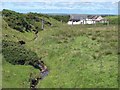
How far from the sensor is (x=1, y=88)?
94.0 feet

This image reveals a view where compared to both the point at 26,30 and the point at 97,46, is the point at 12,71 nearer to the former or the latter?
the point at 97,46

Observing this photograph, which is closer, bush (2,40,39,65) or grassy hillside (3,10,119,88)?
grassy hillside (3,10,119,88)

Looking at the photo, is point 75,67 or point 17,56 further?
point 17,56

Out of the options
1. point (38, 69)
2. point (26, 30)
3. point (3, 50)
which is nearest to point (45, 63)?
point (38, 69)

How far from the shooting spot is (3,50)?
133ft

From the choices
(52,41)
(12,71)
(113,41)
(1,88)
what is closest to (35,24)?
(52,41)

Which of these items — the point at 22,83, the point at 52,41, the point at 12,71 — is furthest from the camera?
the point at 52,41

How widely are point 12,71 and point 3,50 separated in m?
7.17

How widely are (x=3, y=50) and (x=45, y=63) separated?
5.51m

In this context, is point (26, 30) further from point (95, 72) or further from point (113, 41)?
point (95, 72)

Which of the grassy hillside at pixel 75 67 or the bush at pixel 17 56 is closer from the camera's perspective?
the grassy hillside at pixel 75 67

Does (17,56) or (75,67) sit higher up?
(17,56)

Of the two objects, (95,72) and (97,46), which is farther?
(97,46)

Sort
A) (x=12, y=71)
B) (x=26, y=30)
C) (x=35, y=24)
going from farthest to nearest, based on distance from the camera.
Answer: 1. (x=35, y=24)
2. (x=26, y=30)
3. (x=12, y=71)
